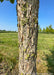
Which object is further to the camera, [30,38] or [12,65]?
[12,65]

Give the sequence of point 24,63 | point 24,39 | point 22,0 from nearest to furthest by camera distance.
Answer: point 22,0
point 24,39
point 24,63

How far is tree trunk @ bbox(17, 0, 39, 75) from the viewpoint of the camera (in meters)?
1.30

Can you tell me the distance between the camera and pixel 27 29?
52.8 inches

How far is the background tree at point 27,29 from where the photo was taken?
1297 mm

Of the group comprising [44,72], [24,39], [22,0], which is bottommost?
[44,72]

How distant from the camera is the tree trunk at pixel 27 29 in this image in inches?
51.1

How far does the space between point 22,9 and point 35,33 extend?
0.50 metres

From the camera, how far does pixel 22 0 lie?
128 centimetres

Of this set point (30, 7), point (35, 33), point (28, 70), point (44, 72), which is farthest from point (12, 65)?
point (30, 7)

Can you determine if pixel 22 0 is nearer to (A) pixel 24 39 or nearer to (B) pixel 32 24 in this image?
(B) pixel 32 24

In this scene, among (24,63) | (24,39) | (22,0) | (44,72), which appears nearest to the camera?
(22,0)

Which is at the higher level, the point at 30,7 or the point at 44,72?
the point at 30,7

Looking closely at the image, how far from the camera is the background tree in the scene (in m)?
1.30

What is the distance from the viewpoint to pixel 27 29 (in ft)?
4.40
